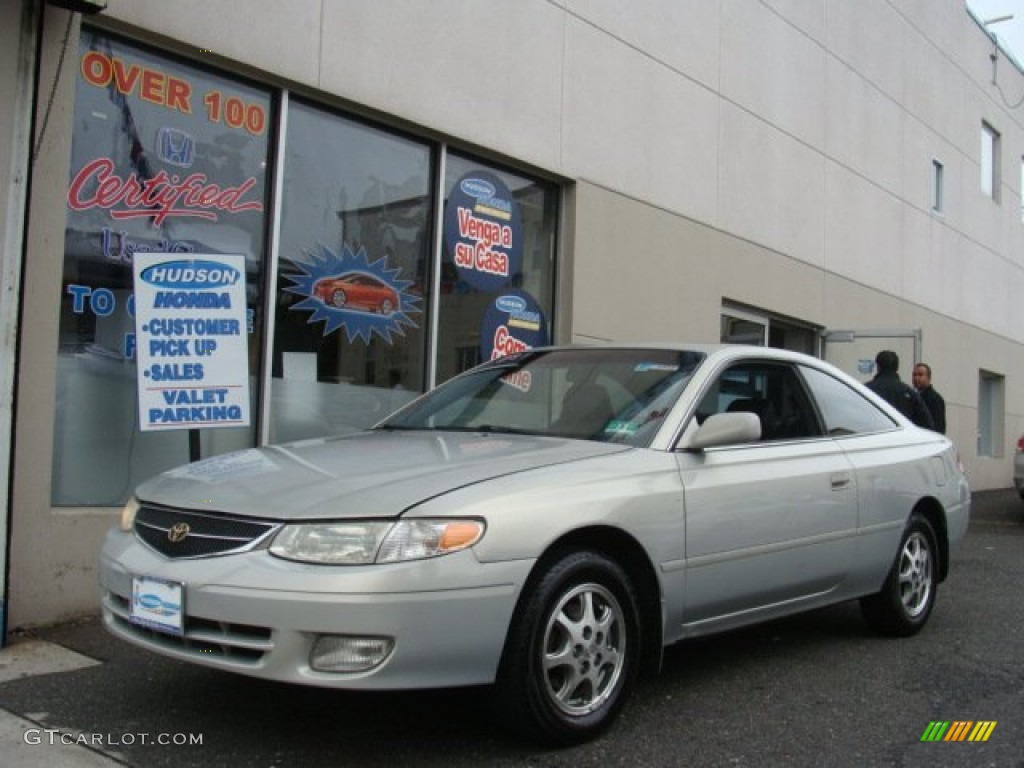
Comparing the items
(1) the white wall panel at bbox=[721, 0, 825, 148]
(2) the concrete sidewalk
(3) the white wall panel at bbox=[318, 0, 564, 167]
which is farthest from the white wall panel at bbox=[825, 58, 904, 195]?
(2) the concrete sidewalk

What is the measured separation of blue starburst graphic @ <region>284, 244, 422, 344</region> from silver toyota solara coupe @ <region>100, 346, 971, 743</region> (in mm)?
2307

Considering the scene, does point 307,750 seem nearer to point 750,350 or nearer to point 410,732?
point 410,732

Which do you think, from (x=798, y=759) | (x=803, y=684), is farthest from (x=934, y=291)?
(x=798, y=759)

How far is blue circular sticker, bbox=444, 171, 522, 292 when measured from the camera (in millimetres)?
8031

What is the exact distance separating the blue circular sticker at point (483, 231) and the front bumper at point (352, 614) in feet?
17.0

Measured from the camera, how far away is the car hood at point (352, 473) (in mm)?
3133

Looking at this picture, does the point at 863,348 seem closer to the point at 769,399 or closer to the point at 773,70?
the point at 773,70

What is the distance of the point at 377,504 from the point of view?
308 cm

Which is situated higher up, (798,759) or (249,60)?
(249,60)

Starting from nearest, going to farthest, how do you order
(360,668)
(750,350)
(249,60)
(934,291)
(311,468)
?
(360,668) < (311,468) < (750,350) < (249,60) < (934,291)

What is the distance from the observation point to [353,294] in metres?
7.21

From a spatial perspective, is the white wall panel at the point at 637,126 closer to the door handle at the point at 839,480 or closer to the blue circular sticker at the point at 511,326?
the blue circular sticker at the point at 511,326

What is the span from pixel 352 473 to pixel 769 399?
225cm

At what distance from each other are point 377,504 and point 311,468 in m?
0.55
